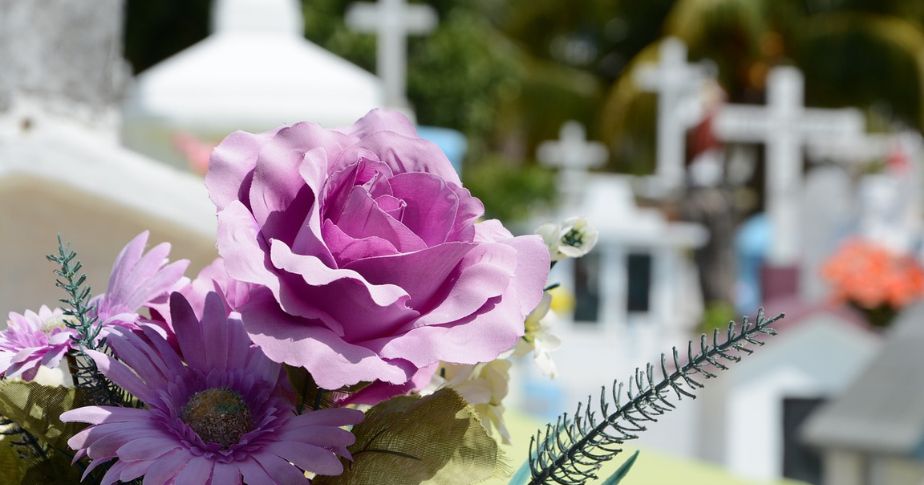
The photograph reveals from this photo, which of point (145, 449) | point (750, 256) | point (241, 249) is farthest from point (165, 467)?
point (750, 256)

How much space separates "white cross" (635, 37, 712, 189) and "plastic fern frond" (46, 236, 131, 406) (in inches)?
658

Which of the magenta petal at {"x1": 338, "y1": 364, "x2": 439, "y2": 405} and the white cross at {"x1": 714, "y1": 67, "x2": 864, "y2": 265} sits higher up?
the white cross at {"x1": 714, "y1": 67, "x2": 864, "y2": 265}

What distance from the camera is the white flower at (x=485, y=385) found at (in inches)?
37.5

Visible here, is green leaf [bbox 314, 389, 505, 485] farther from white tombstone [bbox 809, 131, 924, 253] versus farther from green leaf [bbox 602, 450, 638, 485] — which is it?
white tombstone [bbox 809, 131, 924, 253]

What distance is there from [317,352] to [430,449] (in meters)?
0.13

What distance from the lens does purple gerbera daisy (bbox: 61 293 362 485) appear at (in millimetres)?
743

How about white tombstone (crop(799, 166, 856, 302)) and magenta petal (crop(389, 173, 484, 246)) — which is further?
white tombstone (crop(799, 166, 856, 302))

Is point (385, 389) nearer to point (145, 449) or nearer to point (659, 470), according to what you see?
point (145, 449)

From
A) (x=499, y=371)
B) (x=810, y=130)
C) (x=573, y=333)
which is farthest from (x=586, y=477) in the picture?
(x=810, y=130)

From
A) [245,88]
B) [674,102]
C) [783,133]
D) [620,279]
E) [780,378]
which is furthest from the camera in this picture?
[674,102]

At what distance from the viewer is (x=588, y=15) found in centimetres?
2634

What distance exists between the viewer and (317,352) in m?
0.73

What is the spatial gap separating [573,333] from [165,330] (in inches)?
518

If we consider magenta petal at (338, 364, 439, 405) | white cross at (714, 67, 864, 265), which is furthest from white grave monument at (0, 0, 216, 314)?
white cross at (714, 67, 864, 265)
